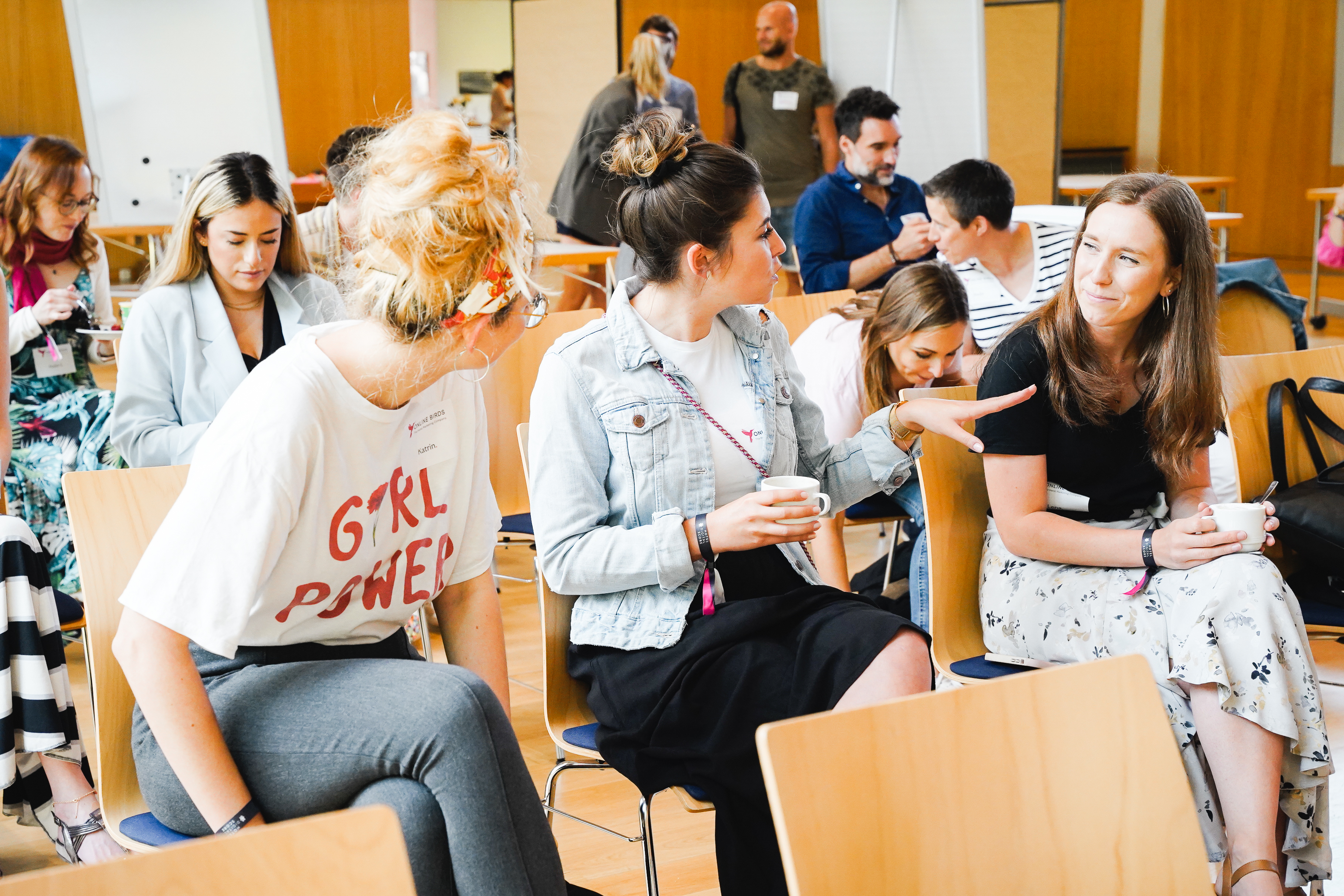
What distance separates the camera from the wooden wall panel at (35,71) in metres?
7.37

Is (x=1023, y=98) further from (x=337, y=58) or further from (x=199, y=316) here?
(x=199, y=316)

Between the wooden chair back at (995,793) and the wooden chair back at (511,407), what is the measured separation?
1.96 metres

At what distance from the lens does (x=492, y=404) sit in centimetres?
291

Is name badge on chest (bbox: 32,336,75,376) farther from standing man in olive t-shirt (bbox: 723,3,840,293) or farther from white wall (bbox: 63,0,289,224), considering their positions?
standing man in olive t-shirt (bbox: 723,3,840,293)

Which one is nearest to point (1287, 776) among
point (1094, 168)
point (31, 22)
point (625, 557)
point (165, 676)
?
point (625, 557)

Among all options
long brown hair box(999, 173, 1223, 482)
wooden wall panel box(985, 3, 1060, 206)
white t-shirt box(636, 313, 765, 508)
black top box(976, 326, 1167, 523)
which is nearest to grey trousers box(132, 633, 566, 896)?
white t-shirt box(636, 313, 765, 508)

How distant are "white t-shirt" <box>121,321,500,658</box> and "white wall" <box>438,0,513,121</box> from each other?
10737 mm

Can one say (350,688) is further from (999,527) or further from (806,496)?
(999,527)

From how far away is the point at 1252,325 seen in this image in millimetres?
3344

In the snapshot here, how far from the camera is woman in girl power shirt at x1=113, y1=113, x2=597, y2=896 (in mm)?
1235

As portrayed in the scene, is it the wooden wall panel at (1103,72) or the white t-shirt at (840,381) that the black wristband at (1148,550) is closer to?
the white t-shirt at (840,381)

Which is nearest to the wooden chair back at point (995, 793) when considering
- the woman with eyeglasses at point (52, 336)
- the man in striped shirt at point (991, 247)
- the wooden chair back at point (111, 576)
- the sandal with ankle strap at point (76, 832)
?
the wooden chair back at point (111, 576)

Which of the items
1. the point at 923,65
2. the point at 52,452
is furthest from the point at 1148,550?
the point at 923,65

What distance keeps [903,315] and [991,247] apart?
29.9 inches
